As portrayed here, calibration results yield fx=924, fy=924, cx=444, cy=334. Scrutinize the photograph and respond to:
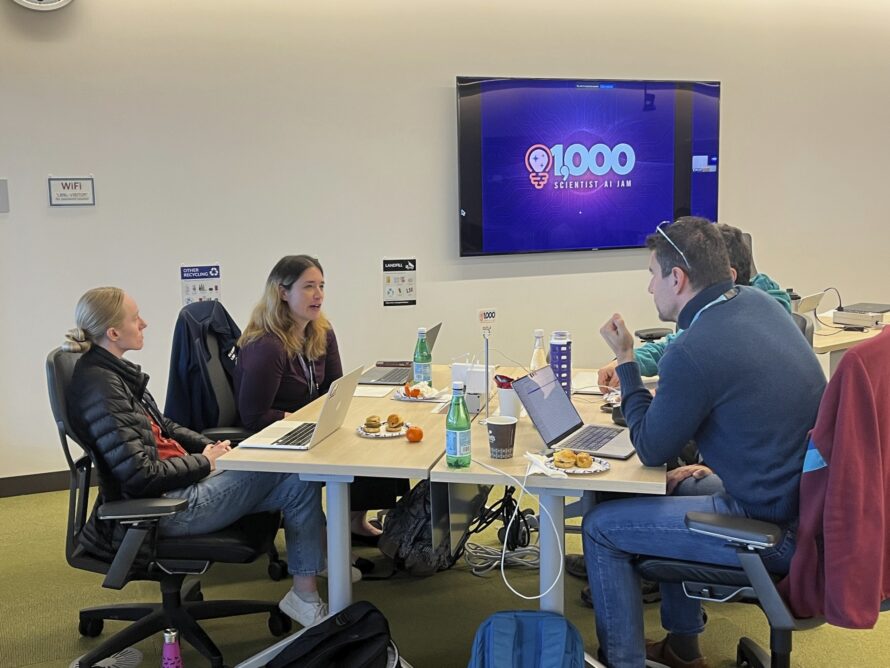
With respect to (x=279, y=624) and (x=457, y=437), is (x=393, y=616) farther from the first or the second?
(x=457, y=437)

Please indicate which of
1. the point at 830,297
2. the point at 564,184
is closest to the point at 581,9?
the point at 564,184

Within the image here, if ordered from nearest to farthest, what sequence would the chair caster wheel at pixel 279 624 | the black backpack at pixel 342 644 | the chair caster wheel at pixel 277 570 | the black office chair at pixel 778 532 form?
the black office chair at pixel 778 532
the black backpack at pixel 342 644
the chair caster wheel at pixel 279 624
the chair caster wheel at pixel 277 570

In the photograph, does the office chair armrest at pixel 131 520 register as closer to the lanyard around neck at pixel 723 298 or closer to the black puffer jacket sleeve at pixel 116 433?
the black puffer jacket sleeve at pixel 116 433

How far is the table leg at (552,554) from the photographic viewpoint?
2461mm

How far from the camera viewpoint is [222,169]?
14.5 ft

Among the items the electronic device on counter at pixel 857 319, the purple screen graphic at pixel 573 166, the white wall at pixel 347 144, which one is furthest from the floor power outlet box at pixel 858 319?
the purple screen graphic at pixel 573 166

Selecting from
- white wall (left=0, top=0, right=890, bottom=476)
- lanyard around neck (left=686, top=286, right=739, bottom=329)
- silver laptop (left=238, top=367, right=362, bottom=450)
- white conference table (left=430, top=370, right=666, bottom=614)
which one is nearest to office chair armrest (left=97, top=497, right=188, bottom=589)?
silver laptop (left=238, top=367, right=362, bottom=450)

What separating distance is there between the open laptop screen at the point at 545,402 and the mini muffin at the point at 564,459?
16cm

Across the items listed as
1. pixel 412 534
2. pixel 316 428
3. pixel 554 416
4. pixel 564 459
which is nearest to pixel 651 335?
pixel 412 534

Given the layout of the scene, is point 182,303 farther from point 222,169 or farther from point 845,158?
point 845,158

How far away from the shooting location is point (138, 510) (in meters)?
2.44

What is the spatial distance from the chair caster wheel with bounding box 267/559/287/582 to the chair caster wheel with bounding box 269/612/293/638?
0.42 meters

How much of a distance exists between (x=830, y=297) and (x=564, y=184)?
5.98 feet

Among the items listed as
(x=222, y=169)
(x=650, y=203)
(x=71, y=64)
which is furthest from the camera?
(x=650, y=203)
